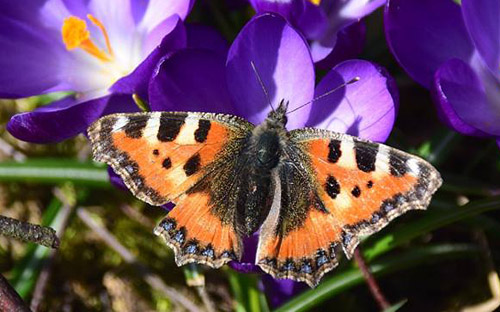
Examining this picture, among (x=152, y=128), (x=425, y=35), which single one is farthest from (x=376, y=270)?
(x=152, y=128)

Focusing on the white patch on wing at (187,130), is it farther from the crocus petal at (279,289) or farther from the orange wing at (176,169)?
the crocus petal at (279,289)

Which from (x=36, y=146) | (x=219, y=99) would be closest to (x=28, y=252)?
(x=36, y=146)

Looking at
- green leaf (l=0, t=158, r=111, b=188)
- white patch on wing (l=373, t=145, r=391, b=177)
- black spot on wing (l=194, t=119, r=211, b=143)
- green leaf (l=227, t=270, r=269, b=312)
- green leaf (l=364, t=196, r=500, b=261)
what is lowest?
green leaf (l=227, t=270, r=269, b=312)

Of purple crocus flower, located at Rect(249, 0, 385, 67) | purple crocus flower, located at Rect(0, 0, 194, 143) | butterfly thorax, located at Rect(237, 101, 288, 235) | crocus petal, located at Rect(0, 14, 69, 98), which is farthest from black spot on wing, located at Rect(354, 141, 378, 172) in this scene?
crocus petal, located at Rect(0, 14, 69, 98)

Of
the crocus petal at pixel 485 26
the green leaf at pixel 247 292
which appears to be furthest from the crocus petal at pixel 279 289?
the crocus petal at pixel 485 26

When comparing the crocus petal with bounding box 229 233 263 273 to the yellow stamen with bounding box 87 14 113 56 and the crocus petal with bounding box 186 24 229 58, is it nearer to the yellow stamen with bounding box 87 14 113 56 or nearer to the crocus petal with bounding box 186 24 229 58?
the crocus petal with bounding box 186 24 229 58

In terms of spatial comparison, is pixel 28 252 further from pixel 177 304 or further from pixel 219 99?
pixel 219 99
